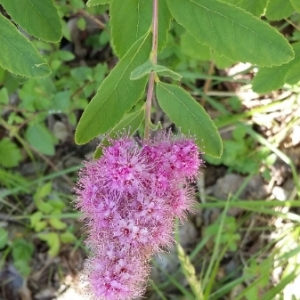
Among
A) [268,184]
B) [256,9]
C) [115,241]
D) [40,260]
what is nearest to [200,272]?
[268,184]

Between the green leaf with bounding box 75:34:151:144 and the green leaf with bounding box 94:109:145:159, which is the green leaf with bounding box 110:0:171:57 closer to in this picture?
the green leaf with bounding box 75:34:151:144

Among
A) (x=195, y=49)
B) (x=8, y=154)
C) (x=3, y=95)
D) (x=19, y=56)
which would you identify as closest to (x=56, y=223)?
(x=8, y=154)

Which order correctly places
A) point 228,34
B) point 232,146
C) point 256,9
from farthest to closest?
point 232,146 → point 256,9 → point 228,34

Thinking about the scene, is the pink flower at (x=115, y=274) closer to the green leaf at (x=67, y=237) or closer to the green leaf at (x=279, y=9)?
the green leaf at (x=279, y=9)

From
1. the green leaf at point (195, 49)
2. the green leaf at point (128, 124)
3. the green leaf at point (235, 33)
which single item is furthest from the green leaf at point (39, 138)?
the green leaf at point (235, 33)

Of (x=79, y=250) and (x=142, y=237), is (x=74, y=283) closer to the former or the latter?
(x=79, y=250)

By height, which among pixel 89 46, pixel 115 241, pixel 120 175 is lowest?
pixel 89 46

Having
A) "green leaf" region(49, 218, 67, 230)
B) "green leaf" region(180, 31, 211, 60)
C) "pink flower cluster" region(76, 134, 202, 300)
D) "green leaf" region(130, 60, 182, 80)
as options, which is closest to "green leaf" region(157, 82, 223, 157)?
"pink flower cluster" region(76, 134, 202, 300)
